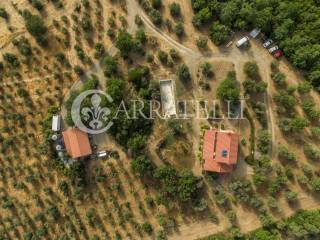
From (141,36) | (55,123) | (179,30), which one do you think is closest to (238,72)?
(179,30)

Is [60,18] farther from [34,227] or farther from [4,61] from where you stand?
[34,227]

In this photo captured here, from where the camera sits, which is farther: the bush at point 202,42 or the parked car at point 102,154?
the parked car at point 102,154

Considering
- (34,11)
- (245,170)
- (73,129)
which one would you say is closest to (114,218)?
(73,129)

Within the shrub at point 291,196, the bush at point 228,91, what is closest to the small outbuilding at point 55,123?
the bush at point 228,91

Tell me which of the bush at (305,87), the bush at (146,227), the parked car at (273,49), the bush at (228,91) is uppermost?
the parked car at (273,49)

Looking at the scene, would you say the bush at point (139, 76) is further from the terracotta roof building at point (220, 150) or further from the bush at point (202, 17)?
the terracotta roof building at point (220, 150)

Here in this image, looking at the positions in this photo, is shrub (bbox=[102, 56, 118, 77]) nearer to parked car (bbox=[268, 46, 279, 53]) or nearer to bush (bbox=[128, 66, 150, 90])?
bush (bbox=[128, 66, 150, 90])

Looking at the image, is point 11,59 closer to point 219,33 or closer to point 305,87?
point 219,33
